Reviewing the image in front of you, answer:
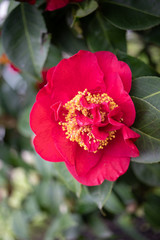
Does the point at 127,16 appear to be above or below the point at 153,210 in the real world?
above

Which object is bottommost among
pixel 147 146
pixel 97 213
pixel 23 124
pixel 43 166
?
pixel 97 213

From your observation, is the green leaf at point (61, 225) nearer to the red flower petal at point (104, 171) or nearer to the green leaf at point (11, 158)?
the green leaf at point (11, 158)

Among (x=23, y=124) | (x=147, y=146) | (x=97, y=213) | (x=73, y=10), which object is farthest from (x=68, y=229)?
(x=73, y=10)

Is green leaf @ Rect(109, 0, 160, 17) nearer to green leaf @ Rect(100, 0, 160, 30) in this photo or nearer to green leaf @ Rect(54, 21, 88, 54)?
green leaf @ Rect(100, 0, 160, 30)

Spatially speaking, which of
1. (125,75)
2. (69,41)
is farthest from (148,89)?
(69,41)

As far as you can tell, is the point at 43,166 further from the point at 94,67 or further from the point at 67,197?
the point at 94,67

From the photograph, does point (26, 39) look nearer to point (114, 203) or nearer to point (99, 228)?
point (114, 203)

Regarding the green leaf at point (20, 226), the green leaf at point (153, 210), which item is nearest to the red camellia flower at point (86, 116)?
the green leaf at point (153, 210)

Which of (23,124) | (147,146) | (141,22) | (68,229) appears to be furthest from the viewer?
(68,229)
